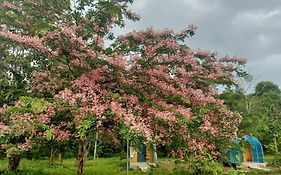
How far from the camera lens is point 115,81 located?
726 centimetres

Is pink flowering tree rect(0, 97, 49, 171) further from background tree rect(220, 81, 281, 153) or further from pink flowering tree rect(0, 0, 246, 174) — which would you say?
background tree rect(220, 81, 281, 153)

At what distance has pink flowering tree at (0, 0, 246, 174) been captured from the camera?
589cm

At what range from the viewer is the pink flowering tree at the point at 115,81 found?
5895mm

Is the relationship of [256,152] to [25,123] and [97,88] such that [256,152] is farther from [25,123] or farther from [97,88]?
[25,123]

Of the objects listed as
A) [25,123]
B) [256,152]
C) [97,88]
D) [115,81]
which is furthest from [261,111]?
[25,123]

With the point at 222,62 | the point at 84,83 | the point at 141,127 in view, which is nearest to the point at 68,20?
the point at 84,83

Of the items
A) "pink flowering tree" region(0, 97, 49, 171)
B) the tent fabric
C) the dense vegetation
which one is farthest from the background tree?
"pink flowering tree" region(0, 97, 49, 171)

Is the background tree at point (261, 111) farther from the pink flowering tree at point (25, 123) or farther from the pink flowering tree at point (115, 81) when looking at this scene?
the pink flowering tree at point (25, 123)

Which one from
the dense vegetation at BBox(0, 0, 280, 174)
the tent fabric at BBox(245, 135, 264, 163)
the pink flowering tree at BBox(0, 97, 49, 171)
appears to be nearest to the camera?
the pink flowering tree at BBox(0, 97, 49, 171)

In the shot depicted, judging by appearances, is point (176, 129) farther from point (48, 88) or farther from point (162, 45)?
point (48, 88)

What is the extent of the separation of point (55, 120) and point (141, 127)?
195 centimetres

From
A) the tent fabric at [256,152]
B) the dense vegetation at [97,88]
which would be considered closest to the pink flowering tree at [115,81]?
the dense vegetation at [97,88]

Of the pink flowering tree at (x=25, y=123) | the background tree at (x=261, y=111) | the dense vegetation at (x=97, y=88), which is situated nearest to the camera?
the pink flowering tree at (x=25, y=123)

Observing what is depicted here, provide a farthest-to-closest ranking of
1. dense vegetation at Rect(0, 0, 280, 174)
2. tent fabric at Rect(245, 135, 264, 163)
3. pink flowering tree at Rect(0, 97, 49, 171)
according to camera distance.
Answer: tent fabric at Rect(245, 135, 264, 163) → dense vegetation at Rect(0, 0, 280, 174) → pink flowering tree at Rect(0, 97, 49, 171)
